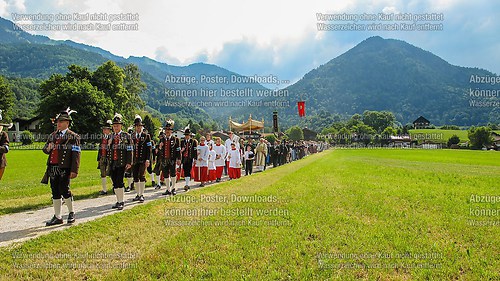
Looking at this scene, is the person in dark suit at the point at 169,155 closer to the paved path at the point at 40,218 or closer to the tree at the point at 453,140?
the paved path at the point at 40,218

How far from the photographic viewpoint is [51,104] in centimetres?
4594

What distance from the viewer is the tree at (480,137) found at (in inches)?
3337

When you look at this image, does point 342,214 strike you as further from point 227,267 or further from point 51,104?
point 51,104

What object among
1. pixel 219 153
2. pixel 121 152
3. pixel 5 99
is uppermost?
pixel 5 99

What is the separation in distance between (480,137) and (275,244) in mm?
100337

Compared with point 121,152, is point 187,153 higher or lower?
lower

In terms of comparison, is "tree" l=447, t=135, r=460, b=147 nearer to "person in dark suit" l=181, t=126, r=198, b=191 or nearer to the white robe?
the white robe

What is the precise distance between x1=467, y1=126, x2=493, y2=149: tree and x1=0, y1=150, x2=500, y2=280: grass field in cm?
9398

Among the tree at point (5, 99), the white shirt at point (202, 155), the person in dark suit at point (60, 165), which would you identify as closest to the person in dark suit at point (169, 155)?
A: the white shirt at point (202, 155)

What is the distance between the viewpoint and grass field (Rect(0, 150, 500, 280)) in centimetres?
486

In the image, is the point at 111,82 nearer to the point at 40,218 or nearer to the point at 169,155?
the point at 169,155

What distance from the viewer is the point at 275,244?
5840 millimetres

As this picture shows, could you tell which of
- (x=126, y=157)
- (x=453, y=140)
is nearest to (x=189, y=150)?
(x=126, y=157)

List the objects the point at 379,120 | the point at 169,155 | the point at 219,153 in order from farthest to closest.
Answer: the point at 379,120 < the point at 219,153 < the point at 169,155
